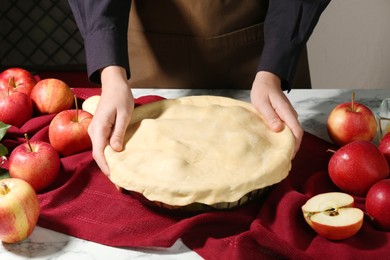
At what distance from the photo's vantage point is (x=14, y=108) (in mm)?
1230

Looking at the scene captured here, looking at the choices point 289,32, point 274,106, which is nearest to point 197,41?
point 289,32

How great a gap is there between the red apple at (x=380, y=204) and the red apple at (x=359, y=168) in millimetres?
48

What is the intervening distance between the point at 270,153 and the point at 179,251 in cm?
22

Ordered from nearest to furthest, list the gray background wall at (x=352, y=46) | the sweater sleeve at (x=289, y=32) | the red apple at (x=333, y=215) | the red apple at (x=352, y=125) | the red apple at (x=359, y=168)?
the red apple at (x=333, y=215), the red apple at (x=359, y=168), the red apple at (x=352, y=125), the sweater sleeve at (x=289, y=32), the gray background wall at (x=352, y=46)

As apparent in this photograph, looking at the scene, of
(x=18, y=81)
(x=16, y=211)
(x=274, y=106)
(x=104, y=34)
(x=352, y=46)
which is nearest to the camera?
(x=16, y=211)

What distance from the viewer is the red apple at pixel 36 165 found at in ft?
3.33

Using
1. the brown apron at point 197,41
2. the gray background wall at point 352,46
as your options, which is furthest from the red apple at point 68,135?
the gray background wall at point 352,46

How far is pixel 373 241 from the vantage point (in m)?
0.86

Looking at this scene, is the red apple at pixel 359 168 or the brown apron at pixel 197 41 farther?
the brown apron at pixel 197 41

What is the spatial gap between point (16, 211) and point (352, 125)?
2.08 ft

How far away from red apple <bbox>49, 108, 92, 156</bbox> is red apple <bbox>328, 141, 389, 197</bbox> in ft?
1.59

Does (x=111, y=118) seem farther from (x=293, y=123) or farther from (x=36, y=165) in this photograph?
(x=293, y=123)

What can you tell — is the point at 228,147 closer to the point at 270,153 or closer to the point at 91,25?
the point at 270,153

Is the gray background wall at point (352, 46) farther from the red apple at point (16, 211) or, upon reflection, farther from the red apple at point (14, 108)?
the red apple at point (16, 211)
